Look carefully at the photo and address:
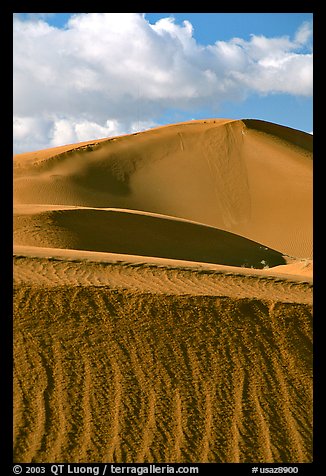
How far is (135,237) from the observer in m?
21.3


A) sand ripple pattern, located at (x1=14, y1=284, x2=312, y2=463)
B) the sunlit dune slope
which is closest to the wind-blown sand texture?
sand ripple pattern, located at (x1=14, y1=284, x2=312, y2=463)

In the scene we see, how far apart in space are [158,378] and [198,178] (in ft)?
104

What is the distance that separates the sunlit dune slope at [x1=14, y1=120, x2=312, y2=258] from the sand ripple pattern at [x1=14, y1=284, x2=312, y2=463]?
2102cm

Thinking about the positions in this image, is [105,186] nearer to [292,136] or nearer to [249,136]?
[249,136]

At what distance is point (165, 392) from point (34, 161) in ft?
96.2

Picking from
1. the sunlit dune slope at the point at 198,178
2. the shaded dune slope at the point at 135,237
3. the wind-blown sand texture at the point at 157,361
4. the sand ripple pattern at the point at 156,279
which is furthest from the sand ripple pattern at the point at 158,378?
the sunlit dune slope at the point at 198,178

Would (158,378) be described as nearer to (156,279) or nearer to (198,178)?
(156,279)

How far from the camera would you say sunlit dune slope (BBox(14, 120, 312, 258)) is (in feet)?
108

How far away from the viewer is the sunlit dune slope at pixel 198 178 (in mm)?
32781

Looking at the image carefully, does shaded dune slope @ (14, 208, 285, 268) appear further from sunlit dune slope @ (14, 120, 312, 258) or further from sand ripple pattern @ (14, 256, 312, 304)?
sand ripple pattern @ (14, 256, 312, 304)
